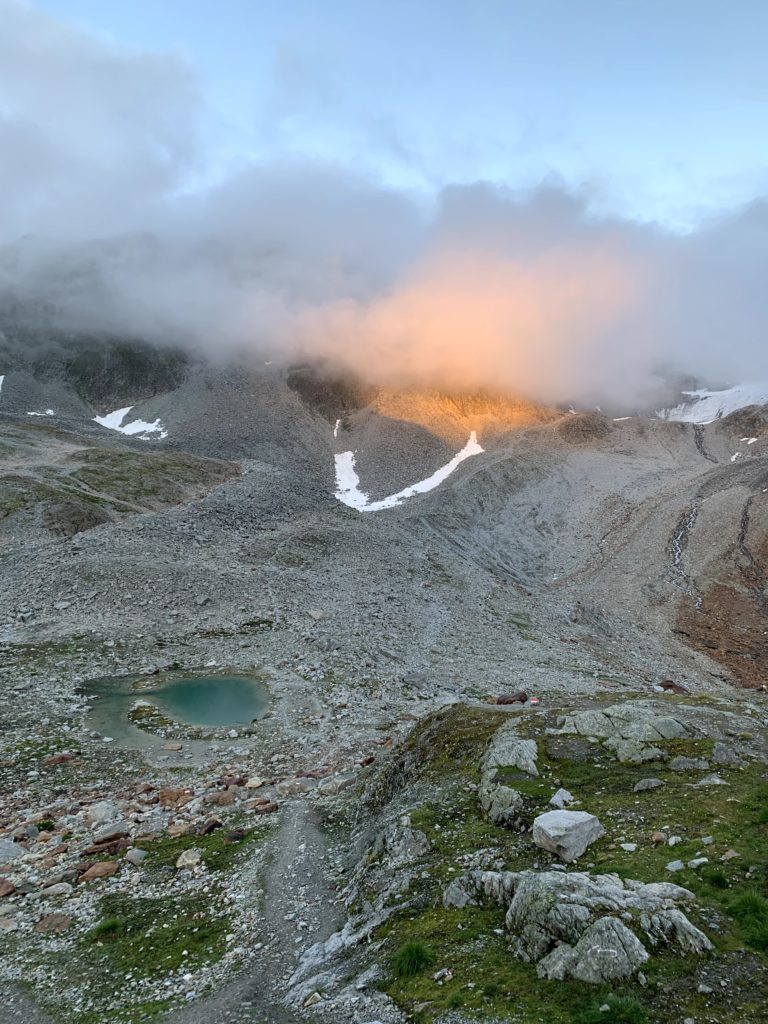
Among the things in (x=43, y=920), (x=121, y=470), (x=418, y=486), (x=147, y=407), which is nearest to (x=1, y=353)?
(x=147, y=407)

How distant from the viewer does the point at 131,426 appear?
14838 cm

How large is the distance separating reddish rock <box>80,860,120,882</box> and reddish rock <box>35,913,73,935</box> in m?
1.68

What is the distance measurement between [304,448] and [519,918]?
135654 mm

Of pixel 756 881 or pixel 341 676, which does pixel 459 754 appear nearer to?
pixel 756 881

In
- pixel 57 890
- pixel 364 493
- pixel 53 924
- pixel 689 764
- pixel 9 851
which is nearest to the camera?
pixel 53 924

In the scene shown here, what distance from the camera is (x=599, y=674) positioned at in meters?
44.2

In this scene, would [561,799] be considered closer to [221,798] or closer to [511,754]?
[511,754]

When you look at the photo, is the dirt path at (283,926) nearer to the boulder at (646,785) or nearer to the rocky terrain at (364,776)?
the rocky terrain at (364,776)

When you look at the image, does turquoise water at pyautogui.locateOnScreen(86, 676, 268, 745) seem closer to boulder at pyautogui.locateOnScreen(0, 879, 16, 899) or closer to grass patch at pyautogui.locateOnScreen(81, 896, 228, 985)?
boulder at pyautogui.locateOnScreen(0, 879, 16, 899)

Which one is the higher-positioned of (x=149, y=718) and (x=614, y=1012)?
(x=614, y=1012)

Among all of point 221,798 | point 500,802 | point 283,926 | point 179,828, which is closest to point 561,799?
point 500,802

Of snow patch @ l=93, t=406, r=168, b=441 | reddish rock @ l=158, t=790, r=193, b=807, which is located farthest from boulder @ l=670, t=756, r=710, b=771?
snow patch @ l=93, t=406, r=168, b=441

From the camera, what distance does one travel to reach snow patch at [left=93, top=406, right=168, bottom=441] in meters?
142

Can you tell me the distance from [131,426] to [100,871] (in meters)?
145
